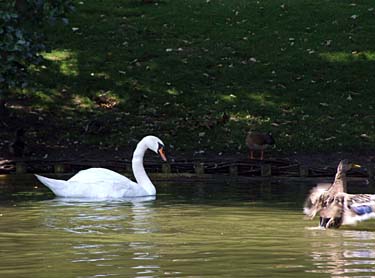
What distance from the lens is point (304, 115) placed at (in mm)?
22578

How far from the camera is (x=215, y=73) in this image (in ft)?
82.7

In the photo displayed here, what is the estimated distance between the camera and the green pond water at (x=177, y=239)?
8828mm

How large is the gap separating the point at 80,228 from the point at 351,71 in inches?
573

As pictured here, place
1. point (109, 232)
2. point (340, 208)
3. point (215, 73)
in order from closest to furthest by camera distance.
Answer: point (109, 232), point (340, 208), point (215, 73)

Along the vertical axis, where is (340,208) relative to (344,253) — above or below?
above

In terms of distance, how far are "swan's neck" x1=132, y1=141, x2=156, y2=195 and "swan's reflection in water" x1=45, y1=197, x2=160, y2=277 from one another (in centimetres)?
44

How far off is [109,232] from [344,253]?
2.71m

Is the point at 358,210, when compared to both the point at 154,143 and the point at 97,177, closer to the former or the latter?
the point at 97,177

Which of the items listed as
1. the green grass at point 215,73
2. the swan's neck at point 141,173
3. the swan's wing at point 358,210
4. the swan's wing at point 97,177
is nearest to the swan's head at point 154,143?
the swan's neck at point 141,173

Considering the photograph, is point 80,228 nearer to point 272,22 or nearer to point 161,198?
point 161,198

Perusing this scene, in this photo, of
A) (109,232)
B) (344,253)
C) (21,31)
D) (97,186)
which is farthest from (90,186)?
(344,253)

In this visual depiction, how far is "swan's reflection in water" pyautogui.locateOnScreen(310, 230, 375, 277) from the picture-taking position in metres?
8.69

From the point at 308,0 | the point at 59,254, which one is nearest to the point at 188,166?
the point at 59,254

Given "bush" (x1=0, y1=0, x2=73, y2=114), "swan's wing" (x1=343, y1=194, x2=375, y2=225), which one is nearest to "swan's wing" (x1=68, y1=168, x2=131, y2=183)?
"bush" (x1=0, y1=0, x2=73, y2=114)
